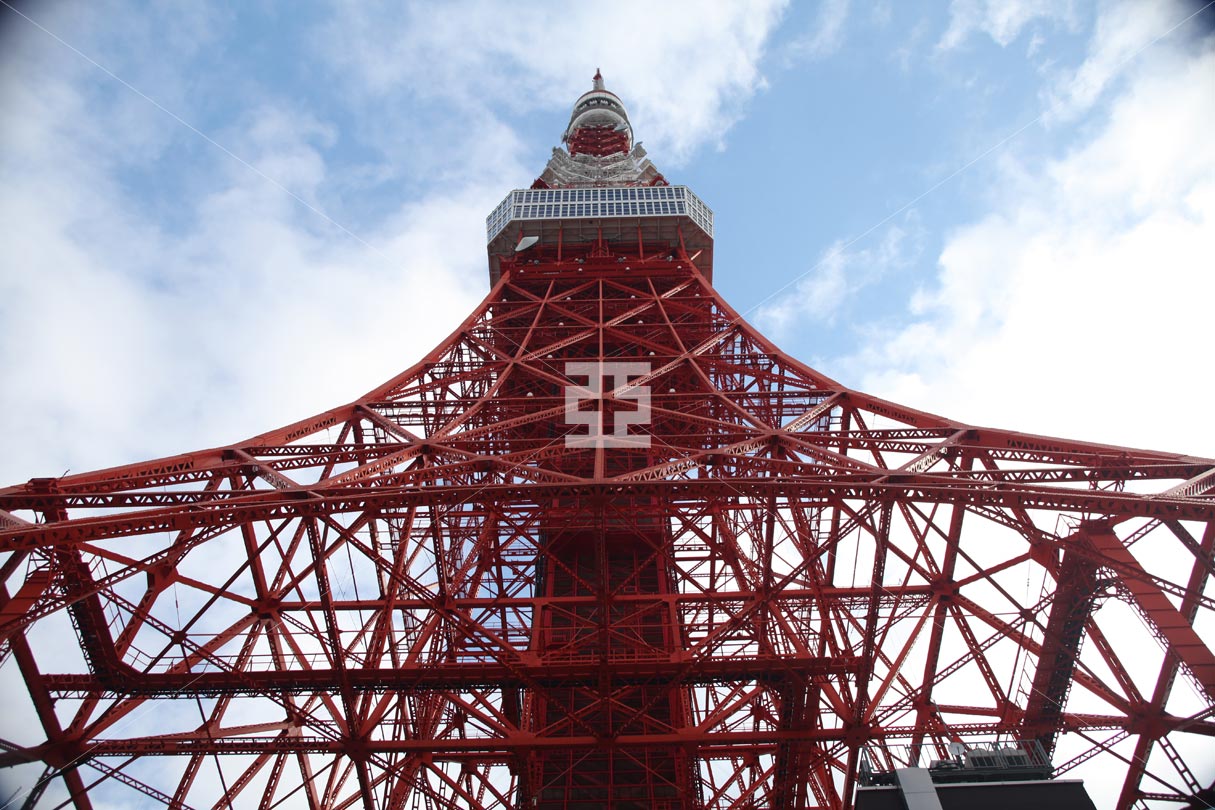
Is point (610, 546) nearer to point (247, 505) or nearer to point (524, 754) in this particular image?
point (524, 754)

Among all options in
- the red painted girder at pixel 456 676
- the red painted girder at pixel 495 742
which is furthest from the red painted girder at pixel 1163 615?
the red painted girder at pixel 456 676

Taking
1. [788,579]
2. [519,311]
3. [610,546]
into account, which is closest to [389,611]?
[788,579]

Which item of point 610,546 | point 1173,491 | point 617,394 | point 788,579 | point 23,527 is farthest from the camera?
point 610,546

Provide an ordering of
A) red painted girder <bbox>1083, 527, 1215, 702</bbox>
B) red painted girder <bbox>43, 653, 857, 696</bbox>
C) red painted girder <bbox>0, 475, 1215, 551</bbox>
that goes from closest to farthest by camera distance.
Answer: red painted girder <bbox>1083, 527, 1215, 702</bbox>, red painted girder <bbox>0, 475, 1215, 551</bbox>, red painted girder <bbox>43, 653, 857, 696</bbox>

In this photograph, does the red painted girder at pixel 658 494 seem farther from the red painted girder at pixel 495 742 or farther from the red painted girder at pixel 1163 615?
the red painted girder at pixel 495 742

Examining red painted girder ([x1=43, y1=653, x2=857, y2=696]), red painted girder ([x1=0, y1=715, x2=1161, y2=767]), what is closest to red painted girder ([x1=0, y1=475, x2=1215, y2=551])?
red painted girder ([x1=43, y1=653, x2=857, y2=696])

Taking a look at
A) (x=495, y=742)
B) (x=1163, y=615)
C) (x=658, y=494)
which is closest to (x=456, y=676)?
(x=495, y=742)

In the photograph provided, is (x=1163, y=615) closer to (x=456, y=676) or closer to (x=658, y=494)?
(x=658, y=494)

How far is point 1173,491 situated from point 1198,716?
8.92 feet

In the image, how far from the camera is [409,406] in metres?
19.6

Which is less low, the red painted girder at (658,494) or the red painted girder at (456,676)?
the red painted girder at (658,494)

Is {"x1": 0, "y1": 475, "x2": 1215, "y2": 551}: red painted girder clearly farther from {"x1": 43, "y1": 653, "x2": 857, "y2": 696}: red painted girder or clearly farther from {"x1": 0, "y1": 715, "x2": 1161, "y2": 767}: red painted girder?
{"x1": 0, "y1": 715, "x2": 1161, "y2": 767}: red painted girder

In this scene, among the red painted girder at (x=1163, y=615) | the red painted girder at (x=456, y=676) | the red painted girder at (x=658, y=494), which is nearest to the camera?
the red painted girder at (x=1163, y=615)

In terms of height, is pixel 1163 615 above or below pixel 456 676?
below
